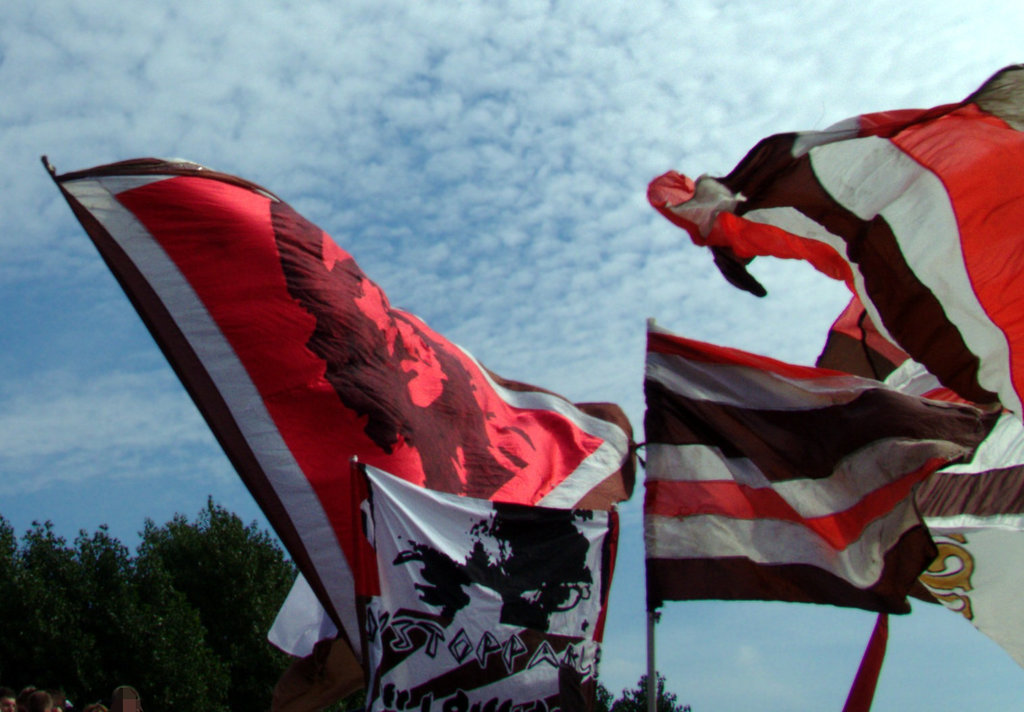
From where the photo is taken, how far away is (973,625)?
790 cm

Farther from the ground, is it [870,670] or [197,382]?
[197,382]

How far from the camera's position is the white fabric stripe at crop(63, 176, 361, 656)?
7273mm

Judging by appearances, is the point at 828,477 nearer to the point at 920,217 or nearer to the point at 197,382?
the point at 920,217

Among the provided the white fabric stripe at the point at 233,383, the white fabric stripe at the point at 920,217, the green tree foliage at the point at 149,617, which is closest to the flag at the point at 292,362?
the white fabric stripe at the point at 233,383

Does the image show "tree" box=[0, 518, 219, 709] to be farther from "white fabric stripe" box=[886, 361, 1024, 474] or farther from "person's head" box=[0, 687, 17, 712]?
"white fabric stripe" box=[886, 361, 1024, 474]

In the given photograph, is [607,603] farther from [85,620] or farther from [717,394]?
[85,620]

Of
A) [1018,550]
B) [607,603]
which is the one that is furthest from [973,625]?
[607,603]

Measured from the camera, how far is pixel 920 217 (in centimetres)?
639

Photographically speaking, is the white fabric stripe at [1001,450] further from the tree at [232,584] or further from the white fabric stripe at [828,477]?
the tree at [232,584]

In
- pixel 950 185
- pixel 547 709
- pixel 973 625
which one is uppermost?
pixel 950 185

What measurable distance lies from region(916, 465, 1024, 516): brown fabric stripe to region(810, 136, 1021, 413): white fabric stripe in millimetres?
1465

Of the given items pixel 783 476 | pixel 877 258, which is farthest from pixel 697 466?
pixel 877 258

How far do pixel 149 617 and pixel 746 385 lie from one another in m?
22.9

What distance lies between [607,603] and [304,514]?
2293mm
